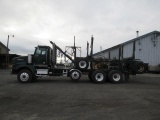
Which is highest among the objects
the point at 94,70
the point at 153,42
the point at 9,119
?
the point at 153,42

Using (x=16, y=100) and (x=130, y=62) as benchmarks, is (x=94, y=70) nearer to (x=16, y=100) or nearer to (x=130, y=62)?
(x=130, y=62)

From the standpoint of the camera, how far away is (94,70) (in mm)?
21469

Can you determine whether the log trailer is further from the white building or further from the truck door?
the white building

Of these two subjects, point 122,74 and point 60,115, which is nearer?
point 60,115

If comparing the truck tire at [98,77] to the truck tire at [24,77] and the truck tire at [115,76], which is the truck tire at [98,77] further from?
the truck tire at [24,77]

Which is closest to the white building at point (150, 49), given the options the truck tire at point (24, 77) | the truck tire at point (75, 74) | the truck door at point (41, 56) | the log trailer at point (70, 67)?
the log trailer at point (70, 67)

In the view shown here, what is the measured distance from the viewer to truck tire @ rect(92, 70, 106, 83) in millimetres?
20734

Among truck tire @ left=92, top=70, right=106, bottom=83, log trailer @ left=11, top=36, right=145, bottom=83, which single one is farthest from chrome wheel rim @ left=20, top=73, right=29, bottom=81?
truck tire @ left=92, top=70, right=106, bottom=83

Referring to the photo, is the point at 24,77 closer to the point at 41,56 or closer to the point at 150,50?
the point at 41,56

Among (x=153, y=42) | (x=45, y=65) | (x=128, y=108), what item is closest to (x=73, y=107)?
(x=128, y=108)

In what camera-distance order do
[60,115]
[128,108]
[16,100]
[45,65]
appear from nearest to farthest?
[60,115] → [128,108] → [16,100] → [45,65]

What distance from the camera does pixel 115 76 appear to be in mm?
21031

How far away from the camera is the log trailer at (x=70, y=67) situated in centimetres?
2038

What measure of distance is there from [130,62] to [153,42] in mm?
18278
